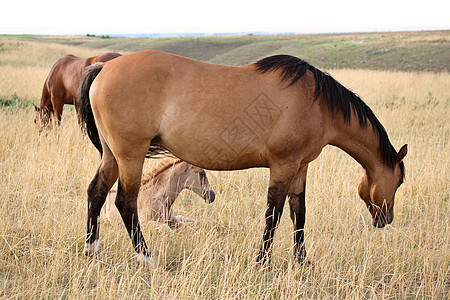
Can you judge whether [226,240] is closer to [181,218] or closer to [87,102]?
[181,218]

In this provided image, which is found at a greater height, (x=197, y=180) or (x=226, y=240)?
(x=197, y=180)

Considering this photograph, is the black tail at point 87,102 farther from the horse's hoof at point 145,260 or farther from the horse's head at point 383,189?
the horse's head at point 383,189

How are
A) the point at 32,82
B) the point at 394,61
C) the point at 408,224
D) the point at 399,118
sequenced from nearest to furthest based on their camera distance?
the point at 408,224 < the point at 399,118 < the point at 32,82 < the point at 394,61

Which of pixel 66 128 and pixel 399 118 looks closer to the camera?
pixel 66 128

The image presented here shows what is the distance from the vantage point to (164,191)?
4656 mm

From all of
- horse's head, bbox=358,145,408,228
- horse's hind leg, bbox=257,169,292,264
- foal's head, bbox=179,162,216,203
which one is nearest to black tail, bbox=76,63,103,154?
foal's head, bbox=179,162,216,203

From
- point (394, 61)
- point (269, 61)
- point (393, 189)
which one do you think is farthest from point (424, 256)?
point (394, 61)

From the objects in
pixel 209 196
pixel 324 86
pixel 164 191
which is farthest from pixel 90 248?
pixel 324 86

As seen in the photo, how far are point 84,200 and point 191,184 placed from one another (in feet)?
4.38

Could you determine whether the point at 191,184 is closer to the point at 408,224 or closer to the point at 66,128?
the point at 408,224

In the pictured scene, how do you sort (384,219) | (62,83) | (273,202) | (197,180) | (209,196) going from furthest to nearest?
(62,83), (197,180), (209,196), (384,219), (273,202)

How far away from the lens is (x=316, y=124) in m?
3.36

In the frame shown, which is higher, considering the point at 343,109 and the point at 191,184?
the point at 343,109

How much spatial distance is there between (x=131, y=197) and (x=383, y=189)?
2.46 m
